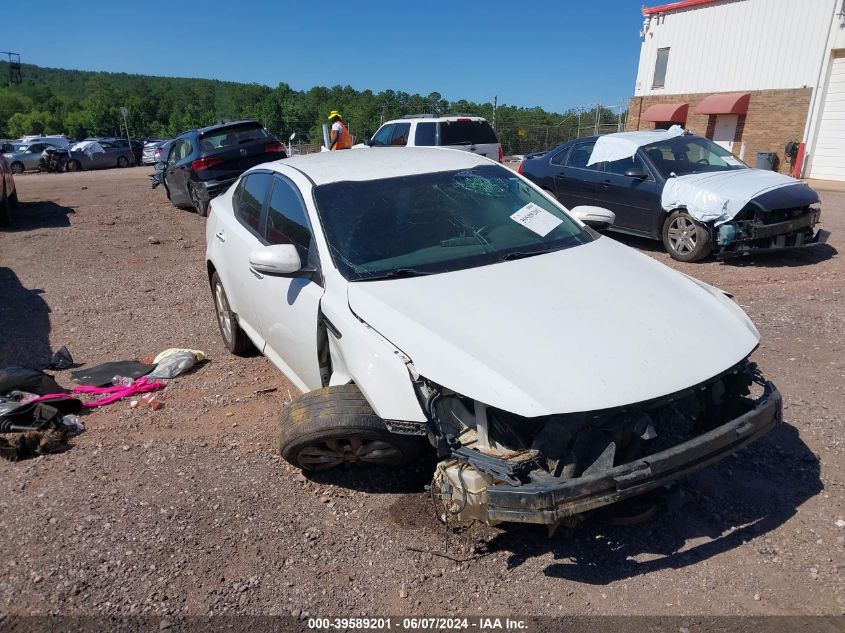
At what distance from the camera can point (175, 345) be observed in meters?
5.67

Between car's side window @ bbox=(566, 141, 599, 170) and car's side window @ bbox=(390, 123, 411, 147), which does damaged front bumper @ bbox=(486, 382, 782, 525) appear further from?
car's side window @ bbox=(390, 123, 411, 147)

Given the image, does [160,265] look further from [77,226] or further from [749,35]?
[749,35]

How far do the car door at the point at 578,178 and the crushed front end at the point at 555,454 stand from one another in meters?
6.69

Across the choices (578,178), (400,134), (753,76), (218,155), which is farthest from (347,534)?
(753,76)

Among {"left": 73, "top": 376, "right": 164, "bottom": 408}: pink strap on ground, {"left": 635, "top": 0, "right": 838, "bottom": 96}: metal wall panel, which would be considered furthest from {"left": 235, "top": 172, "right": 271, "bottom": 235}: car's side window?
{"left": 635, "top": 0, "right": 838, "bottom": 96}: metal wall panel


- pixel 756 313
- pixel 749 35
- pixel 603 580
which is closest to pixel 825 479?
pixel 603 580

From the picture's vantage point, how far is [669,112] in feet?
80.3

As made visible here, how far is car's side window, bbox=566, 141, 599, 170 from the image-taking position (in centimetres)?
921

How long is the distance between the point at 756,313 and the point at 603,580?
4.15 m

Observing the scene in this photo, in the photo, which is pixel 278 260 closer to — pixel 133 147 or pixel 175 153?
pixel 175 153

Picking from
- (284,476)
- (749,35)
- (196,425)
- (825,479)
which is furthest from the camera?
(749,35)

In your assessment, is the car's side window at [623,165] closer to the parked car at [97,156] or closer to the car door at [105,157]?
the parked car at [97,156]

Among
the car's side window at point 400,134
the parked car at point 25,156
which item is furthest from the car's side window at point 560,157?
Answer: the parked car at point 25,156

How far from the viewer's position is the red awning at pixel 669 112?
79.7ft
